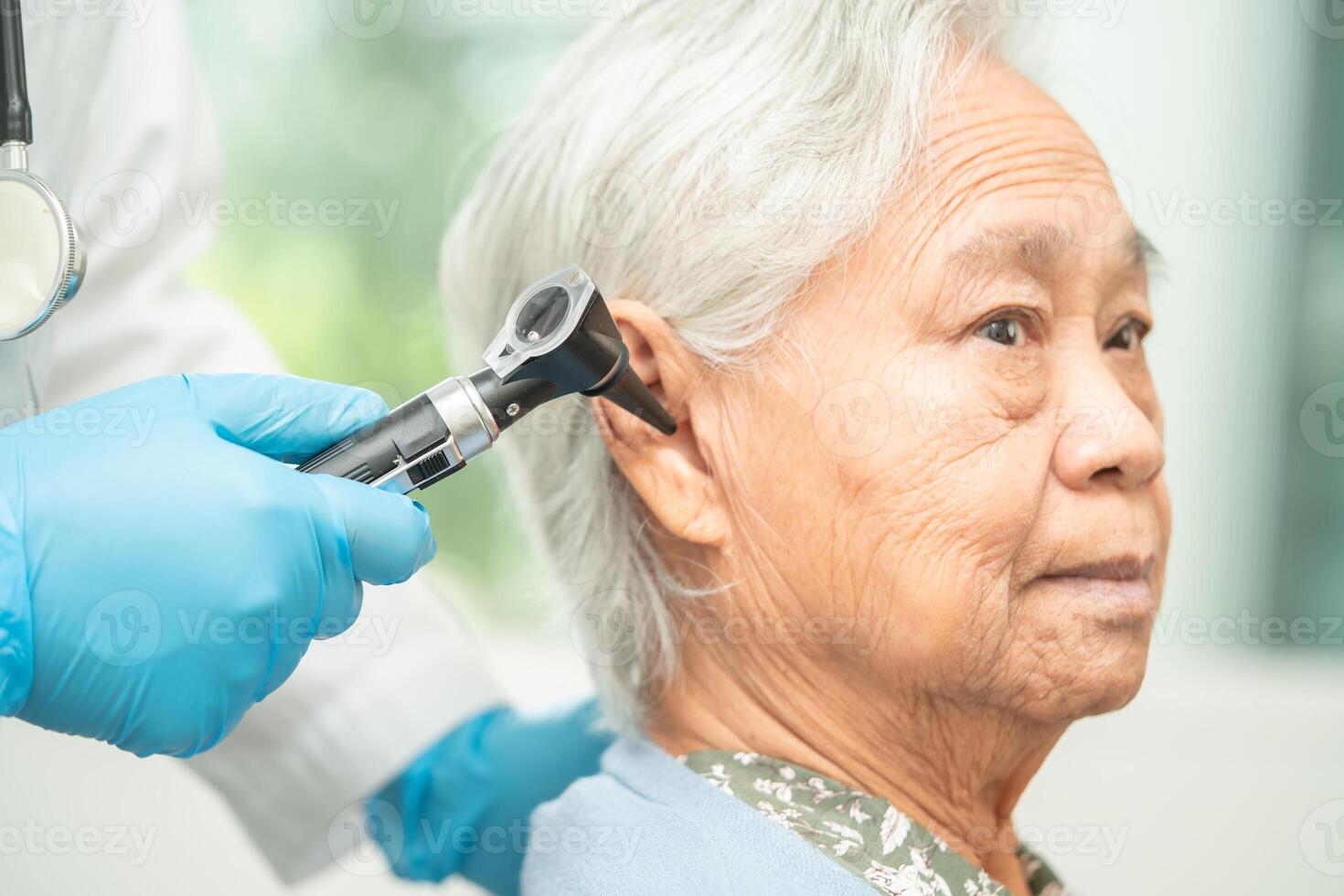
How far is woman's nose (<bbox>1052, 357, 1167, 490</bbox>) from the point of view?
89 cm

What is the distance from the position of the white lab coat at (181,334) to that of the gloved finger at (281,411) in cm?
43

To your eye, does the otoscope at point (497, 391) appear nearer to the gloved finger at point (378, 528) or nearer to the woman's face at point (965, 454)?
the gloved finger at point (378, 528)

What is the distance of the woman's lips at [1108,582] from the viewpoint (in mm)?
896

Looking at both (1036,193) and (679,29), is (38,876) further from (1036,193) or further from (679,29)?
(1036,193)

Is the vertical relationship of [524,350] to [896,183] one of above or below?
below

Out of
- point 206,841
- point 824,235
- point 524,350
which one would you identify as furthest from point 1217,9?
point 206,841

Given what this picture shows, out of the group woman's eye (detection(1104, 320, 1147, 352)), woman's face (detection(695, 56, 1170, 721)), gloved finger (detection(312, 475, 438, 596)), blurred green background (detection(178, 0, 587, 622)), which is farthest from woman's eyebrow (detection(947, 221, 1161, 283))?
blurred green background (detection(178, 0, 587, 622))

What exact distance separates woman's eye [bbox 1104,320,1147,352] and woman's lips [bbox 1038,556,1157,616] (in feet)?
0.74

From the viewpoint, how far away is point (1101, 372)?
931mm

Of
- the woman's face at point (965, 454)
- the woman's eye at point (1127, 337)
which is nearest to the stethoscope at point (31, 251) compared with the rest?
the woman's face at point (965, 454)

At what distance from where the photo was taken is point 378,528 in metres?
0.79

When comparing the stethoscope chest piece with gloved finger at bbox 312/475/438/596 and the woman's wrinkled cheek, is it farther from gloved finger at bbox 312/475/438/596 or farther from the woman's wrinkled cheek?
the woman's wrinkled cheek

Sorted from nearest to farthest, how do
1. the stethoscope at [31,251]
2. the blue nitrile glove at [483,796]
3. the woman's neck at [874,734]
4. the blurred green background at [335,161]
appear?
1. the stethoscope at [31,251]
2. the woman's neck at [874,734]
3. the blue nitrile glove at [483,796]
4. the blurred green background at [335,161]

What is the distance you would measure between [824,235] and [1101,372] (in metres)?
0.27
